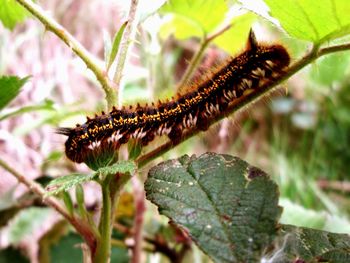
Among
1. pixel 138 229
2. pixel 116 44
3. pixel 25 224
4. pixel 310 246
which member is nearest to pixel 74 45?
pixel 116 44

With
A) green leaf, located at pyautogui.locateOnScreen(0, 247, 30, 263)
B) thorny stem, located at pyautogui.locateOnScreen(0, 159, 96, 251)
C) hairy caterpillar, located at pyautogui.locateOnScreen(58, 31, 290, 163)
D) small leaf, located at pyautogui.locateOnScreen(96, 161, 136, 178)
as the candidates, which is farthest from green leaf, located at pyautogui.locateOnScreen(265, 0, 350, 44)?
green leaf, located at pyautogui.locateOnScreen(0, 247, 30, 263)

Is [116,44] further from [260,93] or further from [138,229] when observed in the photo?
[138,229]

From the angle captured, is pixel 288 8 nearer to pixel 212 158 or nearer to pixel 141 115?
pixel 212 158

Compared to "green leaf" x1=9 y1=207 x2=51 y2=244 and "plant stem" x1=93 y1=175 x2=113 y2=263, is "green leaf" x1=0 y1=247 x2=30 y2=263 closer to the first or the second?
"green leaf" x1=9 y1=207 x2=51 y2=244

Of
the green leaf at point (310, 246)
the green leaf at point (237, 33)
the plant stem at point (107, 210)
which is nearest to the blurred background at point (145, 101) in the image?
the green leaf at point (237, 33)

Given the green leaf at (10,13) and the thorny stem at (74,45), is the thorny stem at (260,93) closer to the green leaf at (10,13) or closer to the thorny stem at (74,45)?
the thorny stem at (74,45)
